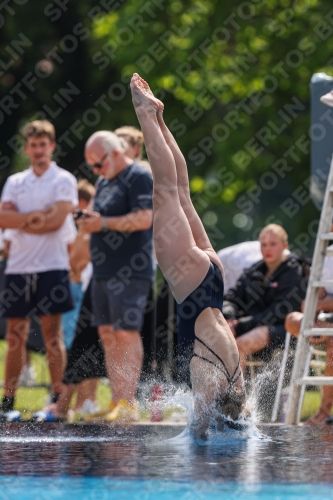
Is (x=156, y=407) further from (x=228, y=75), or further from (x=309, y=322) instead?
(x=228, y=75)

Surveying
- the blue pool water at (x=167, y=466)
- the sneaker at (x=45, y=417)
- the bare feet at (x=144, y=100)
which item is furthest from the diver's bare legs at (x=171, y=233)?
the sneaker at (x=45, y=417)

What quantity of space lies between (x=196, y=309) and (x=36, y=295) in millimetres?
2807

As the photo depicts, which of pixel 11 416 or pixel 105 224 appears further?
pixel 105 224

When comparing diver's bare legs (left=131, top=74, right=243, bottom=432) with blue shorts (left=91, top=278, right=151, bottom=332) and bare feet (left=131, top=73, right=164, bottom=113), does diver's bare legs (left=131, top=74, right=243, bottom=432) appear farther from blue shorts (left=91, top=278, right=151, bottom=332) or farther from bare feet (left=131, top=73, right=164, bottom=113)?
blue shorts (left=91, top=278, right=151, bottom=332)

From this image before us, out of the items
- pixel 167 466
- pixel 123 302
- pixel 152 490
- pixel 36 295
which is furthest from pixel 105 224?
pixel 152 490

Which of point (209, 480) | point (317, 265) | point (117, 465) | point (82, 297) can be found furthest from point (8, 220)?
point (209, 480)

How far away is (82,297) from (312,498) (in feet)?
A: 15.5

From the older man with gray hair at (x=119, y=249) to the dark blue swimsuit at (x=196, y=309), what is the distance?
6.53 ft

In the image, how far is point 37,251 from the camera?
264 inches

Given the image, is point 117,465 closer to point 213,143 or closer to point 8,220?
point 8,220

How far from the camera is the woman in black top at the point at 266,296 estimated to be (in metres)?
6.49

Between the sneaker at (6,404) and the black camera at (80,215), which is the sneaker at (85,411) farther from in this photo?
the black camera at (80,215)

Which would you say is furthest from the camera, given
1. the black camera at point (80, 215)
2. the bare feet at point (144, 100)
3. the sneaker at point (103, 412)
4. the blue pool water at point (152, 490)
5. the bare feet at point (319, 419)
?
the black camera at point (80, 215)

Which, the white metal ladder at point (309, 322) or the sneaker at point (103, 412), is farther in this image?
the sneaker at point (103, 412)
